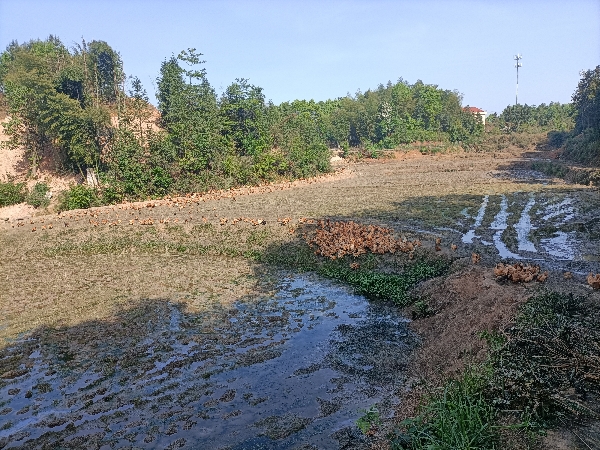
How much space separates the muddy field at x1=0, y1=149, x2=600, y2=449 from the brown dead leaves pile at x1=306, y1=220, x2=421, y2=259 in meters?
0.68

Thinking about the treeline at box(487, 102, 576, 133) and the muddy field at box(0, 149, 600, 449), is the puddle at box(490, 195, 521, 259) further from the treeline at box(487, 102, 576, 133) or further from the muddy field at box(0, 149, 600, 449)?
the treeline at box(487, 102, 576, 133)

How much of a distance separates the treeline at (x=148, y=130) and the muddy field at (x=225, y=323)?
802 centimetres

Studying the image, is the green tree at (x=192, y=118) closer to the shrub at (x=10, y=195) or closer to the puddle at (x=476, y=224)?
the shrub at (x=10, y=195)

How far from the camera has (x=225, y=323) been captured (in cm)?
1059

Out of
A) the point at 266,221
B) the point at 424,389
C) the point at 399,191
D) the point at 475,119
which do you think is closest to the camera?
the point at 424,389

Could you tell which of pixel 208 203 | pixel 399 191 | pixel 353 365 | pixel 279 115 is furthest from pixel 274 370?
pixel 279 115

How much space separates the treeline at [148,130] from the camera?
2870 centimetres

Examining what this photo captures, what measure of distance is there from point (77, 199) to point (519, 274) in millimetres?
24374

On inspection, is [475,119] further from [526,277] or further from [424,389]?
[424,389]

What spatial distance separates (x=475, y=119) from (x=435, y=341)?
62575mm

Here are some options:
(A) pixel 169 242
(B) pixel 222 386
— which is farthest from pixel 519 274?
(A) pixel 169 242

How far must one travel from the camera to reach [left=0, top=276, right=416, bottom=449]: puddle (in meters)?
6.47

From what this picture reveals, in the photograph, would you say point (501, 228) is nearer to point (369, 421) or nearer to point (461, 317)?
point (461, 317)

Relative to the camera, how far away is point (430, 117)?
216 feet
